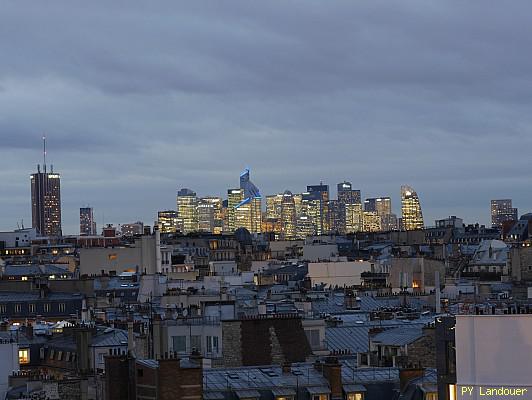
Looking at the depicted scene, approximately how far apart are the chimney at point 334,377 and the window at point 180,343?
16931 mm

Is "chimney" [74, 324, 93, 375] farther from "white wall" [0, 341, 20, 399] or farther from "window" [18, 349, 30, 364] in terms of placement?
"window" [18, 349, 30, 364]


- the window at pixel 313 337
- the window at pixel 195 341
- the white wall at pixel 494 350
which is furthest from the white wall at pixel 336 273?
the white wall at pixel 494 350

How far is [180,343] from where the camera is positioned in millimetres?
68500

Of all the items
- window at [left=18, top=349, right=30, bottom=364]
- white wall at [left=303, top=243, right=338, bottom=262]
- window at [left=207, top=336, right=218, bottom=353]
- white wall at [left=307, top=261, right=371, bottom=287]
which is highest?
white wall at [left=303, top=243, right=338, bottom=262]

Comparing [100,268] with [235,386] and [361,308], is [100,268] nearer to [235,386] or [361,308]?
[361,308]

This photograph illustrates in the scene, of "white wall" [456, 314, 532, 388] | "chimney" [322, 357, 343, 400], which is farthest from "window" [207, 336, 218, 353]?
"white wall" [456, 314, 532, 388]

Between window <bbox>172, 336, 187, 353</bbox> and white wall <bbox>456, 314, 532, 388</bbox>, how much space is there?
114 feet

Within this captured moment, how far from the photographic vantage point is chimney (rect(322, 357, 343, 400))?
5034 cm

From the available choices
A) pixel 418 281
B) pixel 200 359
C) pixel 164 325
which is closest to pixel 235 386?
pixel 200 359

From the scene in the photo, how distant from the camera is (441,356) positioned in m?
35.0

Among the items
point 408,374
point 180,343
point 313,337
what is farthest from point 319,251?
point 408,374

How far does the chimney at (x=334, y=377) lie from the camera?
1982 inches

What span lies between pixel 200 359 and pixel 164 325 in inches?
711

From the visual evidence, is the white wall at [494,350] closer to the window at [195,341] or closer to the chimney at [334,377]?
the chimney at [334,377]
